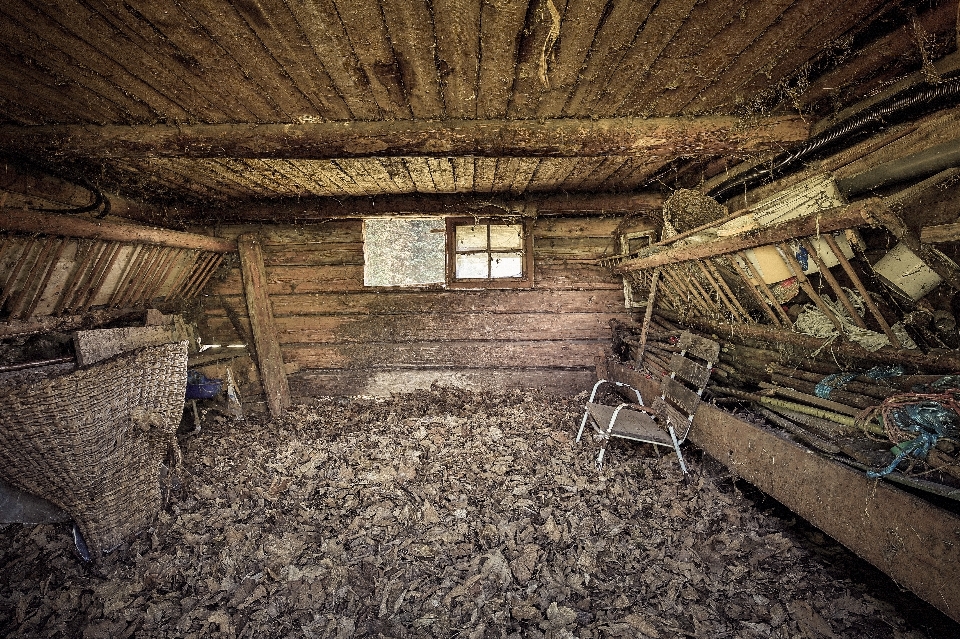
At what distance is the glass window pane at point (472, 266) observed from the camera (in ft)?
19.5

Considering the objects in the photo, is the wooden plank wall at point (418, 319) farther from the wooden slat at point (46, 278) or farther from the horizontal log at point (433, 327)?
the wooden slat at point (46, 278)

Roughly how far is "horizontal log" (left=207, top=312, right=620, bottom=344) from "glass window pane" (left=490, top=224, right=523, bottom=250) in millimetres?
1088

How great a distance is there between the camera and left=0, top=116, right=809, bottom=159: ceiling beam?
2898 millimetres

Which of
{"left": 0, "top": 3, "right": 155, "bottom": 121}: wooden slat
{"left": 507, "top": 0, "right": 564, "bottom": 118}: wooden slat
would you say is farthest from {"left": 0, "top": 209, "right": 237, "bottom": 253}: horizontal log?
{"left": 507, "top": 0, "right": 564, "bottom": 118}: wooden slat

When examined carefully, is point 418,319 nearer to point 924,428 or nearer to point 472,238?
point 472,238

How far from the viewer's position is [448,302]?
5930 mm

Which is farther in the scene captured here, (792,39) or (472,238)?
(472,238)

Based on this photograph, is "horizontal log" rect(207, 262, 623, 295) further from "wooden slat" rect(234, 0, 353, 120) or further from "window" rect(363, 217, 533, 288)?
"wooden slat" rect(234, 0, 353, 120)

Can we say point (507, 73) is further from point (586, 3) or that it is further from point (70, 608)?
point (70, 608)

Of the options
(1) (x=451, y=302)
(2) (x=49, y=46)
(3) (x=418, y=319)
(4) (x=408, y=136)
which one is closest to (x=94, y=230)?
(2) (x=49, y=46)

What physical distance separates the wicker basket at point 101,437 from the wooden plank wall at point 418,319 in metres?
2.81

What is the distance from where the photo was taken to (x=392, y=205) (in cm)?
521

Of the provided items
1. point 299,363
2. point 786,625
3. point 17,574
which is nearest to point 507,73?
point 786,625

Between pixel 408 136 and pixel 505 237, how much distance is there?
125 inches
